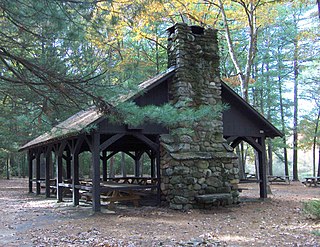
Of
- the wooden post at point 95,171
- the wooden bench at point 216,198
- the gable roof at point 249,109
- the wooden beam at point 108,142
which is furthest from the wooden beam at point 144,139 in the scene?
the gable roof at point 249,109

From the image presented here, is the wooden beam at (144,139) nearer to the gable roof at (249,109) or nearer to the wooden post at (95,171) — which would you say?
the wooden post at (95,171)

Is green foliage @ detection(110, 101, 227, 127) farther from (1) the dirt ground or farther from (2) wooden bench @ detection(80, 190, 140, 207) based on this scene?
(2) wooden bench @ detection(80, 190, 140, 207)

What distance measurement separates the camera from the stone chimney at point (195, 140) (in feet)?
34.2

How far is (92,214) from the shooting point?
975 cm

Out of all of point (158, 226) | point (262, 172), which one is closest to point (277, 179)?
point (262, 172)

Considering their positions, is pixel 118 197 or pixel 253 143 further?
pixel 253 143

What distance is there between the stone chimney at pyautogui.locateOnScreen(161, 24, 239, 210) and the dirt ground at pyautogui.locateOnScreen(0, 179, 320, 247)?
1.78 ft

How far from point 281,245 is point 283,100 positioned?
21321mm

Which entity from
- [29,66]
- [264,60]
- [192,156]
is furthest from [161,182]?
[264,60]

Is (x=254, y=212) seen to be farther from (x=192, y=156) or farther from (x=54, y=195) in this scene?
(x=54, y=195)

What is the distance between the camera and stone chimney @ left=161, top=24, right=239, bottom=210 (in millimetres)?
10422

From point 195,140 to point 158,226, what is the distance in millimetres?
3475

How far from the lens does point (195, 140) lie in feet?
35.8

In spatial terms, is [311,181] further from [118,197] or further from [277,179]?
[118,197]
